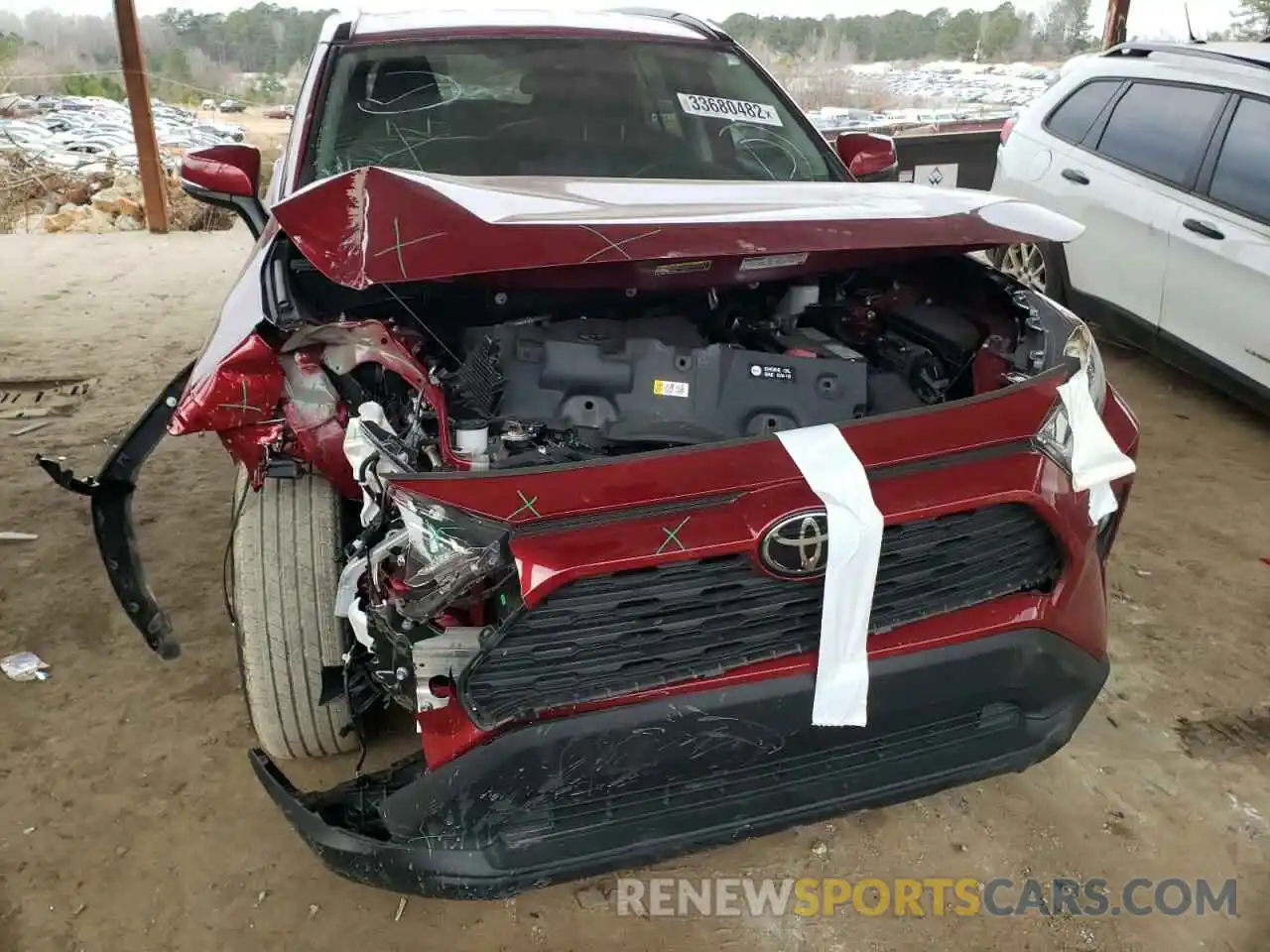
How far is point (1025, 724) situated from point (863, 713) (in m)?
0.39

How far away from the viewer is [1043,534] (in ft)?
5.31

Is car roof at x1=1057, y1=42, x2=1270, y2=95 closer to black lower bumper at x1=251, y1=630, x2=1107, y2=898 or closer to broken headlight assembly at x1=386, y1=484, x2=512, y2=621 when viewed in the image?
black lower bumper at x1=251, y1=630, x2=1107, y2=898

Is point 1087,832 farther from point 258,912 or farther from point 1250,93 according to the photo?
point 1250,93

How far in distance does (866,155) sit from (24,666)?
276 cm

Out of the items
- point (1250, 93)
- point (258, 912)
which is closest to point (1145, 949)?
point (258, 912)

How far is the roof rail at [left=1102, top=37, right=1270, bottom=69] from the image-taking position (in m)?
4.02

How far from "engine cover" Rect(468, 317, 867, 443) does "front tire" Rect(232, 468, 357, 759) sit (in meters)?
0.43

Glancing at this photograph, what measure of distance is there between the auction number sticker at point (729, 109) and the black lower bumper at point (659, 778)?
6.23ft

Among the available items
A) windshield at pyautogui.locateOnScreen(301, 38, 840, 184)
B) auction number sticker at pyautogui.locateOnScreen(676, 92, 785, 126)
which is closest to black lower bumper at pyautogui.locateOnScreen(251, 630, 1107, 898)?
windshield at pyautogui.locateOnScreen(301, 38, 840, 184)

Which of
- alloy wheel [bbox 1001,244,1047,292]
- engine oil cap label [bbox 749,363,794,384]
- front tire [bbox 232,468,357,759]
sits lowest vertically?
alloy wheel [bbox 1001,244,1047,292]

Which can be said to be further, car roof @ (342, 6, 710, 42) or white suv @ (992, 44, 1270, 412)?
white suv @ (992, 44, 1270, 412)

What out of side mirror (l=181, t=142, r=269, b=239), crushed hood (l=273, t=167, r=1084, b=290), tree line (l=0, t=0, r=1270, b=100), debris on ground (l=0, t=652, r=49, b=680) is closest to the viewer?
crushed hood (l=273, t=167, r=1084, b=290)

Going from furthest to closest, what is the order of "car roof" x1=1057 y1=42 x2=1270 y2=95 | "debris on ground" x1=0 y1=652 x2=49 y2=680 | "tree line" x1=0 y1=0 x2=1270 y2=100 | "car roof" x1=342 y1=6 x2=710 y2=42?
1. "tree line" x1=0 y1=0 x2=1270 y2=100
2. "car roof" x1=1057 y1=42 x2=1270 y2=95
3. "car roof" x1=342 y1=6 x2=710 y2=42
4. "debris on ground" x1=0 y1=652 x2=49 y2=680

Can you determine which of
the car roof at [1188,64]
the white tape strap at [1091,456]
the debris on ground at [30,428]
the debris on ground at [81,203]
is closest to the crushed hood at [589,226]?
the white tape strap at [1091,456]
